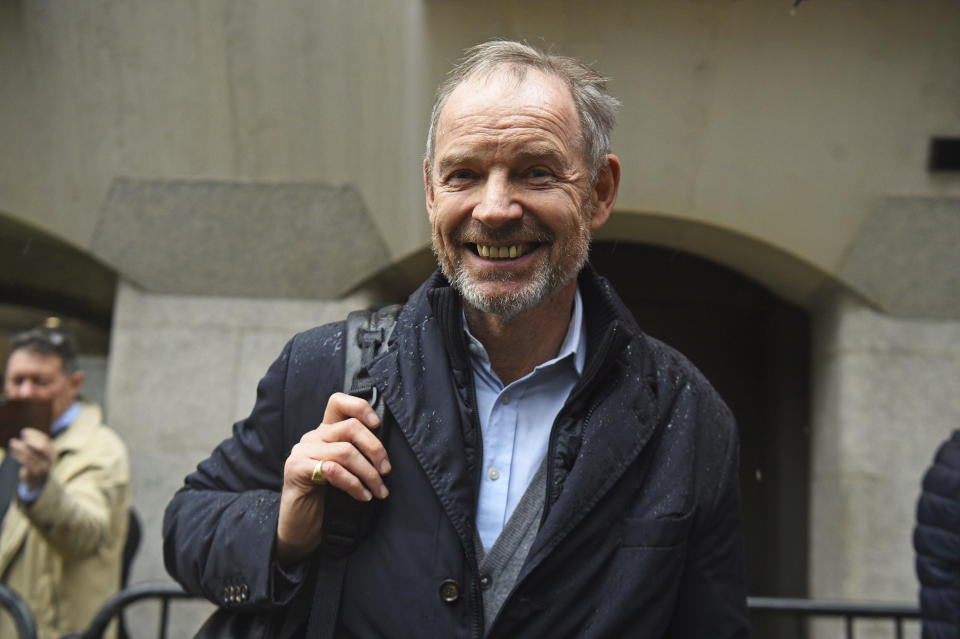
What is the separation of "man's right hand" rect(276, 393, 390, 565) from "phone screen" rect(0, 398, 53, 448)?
2491 millimetres

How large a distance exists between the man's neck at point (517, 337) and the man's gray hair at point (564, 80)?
0.30m

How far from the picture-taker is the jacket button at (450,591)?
176 centimetres

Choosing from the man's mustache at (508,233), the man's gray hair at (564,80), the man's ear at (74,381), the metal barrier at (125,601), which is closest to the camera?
the man's mustache at (508,233)

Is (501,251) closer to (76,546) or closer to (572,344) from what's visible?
(572,344)

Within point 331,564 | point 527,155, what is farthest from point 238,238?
point 331,564

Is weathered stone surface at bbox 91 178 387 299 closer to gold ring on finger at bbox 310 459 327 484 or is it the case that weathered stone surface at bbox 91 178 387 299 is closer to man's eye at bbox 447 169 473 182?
man's eye at bbox 447 169 473 182

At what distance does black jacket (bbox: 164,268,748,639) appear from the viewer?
1781 millimetres

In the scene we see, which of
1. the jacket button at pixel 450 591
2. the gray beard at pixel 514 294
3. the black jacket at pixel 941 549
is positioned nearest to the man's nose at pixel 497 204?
the gray beard at pixel 514 294

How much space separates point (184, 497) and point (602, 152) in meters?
1.12

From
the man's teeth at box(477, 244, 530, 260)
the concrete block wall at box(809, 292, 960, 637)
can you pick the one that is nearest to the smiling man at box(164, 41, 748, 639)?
the man's teeth at box(477, 244, 530, 260)

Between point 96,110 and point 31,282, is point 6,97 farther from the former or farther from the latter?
point 31,282

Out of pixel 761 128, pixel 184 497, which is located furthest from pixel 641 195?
pixel 184 497

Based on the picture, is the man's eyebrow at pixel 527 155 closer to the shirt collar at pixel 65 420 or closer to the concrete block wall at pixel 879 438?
the shirt collar at pixel 65 420

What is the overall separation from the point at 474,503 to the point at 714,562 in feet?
1.61
